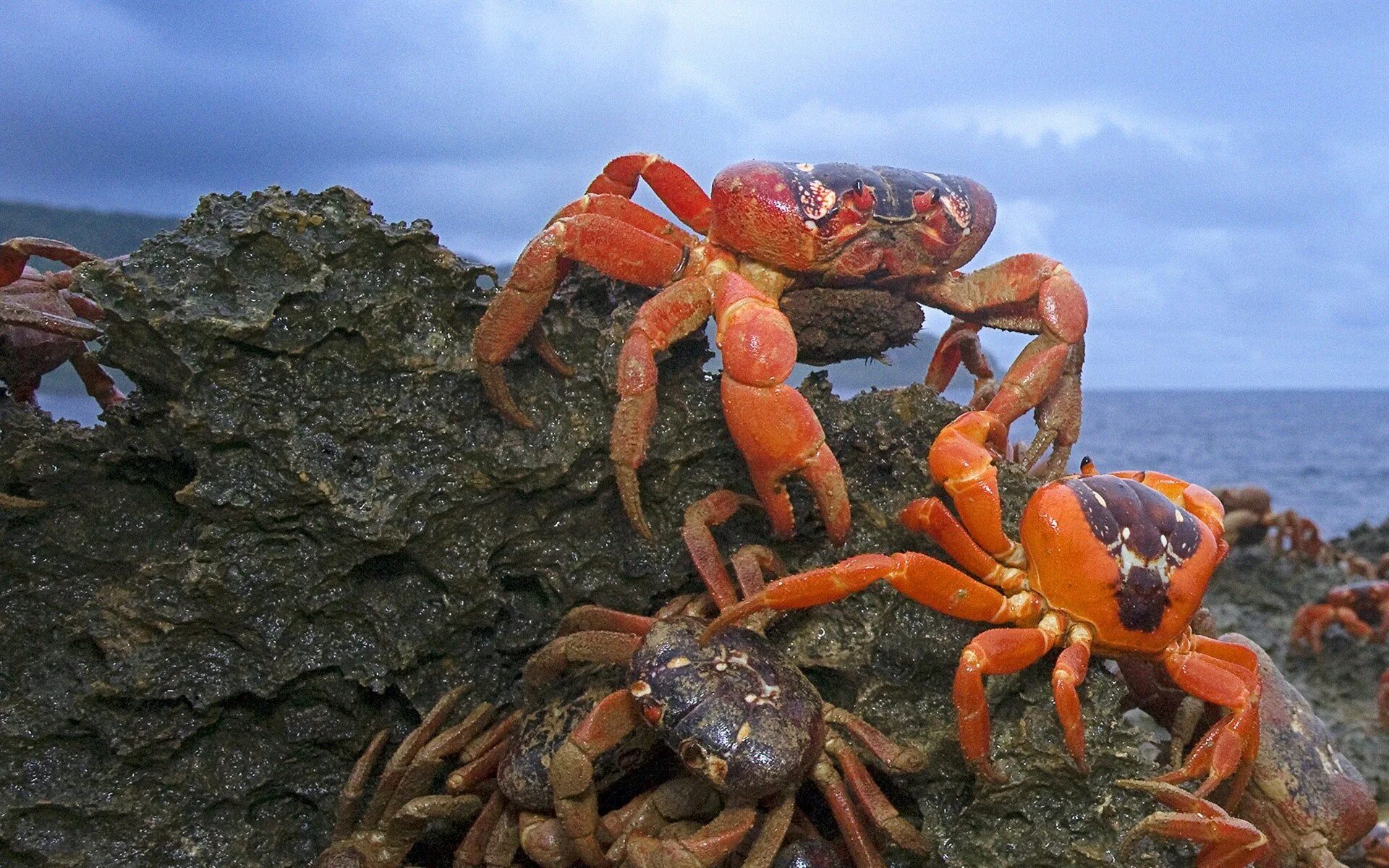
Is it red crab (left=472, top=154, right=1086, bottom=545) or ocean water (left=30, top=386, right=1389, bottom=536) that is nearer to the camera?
red crab (left=472, top=154, right=1086, bottom=545)

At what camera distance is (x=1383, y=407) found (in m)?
62.5

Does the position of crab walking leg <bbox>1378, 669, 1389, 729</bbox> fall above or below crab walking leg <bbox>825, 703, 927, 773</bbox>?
below

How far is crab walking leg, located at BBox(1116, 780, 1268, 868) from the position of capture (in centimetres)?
288

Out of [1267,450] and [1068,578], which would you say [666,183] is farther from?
[1267,450]

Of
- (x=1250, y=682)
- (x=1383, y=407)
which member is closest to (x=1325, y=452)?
(x=1250, y=682)

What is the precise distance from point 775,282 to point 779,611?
54.5 inches

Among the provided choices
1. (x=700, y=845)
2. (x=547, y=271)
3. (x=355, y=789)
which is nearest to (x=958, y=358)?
(x=547, y=271)

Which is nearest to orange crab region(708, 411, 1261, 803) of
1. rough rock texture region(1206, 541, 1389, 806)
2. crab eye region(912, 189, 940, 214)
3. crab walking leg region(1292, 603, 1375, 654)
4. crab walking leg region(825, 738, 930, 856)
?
crab walking leg region(825, 738, 930, 856)

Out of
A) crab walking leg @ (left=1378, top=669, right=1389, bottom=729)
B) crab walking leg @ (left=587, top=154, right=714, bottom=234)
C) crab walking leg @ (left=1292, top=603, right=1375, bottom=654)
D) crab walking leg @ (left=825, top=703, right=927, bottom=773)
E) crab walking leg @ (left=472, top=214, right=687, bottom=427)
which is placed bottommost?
crab walking leg @ (left=1378, top=669, right=1389, bottom=729)

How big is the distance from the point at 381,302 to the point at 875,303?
190 centimetres

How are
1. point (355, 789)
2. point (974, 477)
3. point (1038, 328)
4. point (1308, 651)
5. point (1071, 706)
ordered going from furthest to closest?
1. point (1308, 651)
2. point (1038, 328)
3. point (355, 789)
4. point (974, 477)
5. point (1071, 706)

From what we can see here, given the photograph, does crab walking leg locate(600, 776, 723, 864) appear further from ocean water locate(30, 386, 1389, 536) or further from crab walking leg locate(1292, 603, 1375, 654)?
crab walking leg locate(1292, 603, 1375, 654)

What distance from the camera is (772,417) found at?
3.11 meters

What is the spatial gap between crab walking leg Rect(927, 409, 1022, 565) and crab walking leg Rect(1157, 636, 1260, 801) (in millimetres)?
668
